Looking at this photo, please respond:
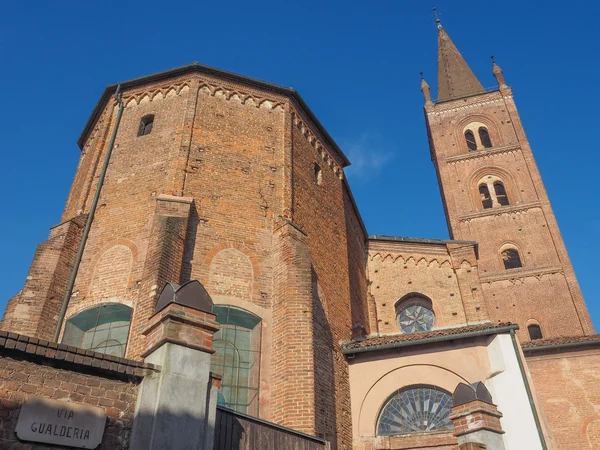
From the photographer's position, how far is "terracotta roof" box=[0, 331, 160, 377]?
5246 millimetres

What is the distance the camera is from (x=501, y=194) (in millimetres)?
31219

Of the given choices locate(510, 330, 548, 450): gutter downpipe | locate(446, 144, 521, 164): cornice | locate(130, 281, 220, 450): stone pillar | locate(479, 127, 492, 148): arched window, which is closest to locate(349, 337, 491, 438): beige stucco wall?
locate(510, 330, 548, 450): gutter downpipe

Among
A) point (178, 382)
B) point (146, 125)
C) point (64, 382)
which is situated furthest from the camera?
point (146, 125)

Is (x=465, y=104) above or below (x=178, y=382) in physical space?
above

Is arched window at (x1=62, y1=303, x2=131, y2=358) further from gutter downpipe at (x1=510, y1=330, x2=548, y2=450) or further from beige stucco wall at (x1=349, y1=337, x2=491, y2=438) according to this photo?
gutter downpipe at (x1=510, y1=330, x2=548, y2=450)

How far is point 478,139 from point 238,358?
2869 centimetres

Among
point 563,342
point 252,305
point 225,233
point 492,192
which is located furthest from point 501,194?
point 252,305

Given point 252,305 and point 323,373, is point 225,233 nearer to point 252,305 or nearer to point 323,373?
point 252,305

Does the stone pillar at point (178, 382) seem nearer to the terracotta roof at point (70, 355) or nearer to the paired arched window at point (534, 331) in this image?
the terracotta roof at point (70, 355)

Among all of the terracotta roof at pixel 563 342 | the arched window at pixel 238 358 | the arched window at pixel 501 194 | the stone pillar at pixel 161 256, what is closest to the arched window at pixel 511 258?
the arched window at pixel 501 194

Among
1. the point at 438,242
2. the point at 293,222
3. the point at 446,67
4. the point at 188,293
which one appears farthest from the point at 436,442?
the point at 446,67

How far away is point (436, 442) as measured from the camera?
37.2 ft

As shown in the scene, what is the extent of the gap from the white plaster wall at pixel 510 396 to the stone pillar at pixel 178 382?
7.46 m

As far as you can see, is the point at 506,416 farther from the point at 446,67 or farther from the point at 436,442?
the point at 446,67
